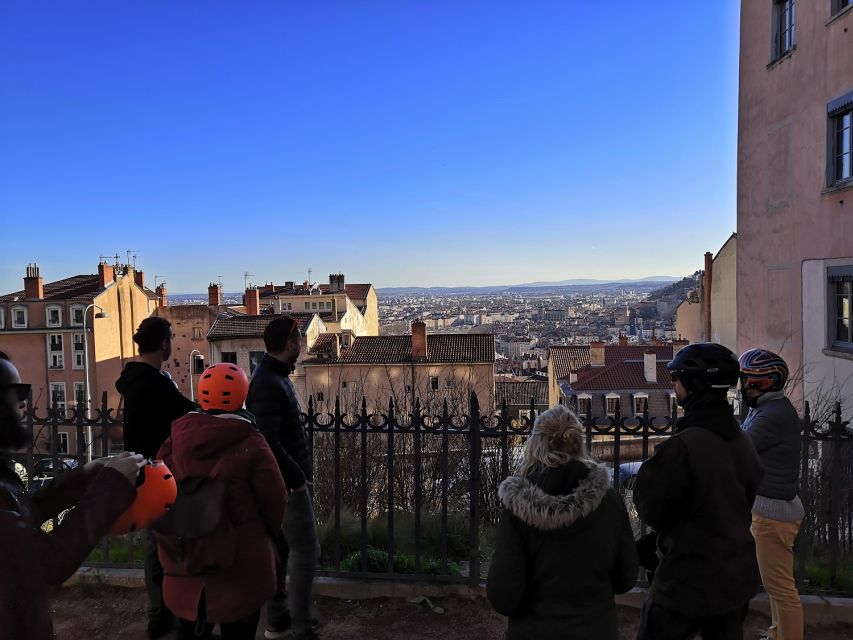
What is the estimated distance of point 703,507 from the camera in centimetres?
278

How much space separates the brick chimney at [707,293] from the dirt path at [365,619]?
31.9m

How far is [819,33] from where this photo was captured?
14.6 metres

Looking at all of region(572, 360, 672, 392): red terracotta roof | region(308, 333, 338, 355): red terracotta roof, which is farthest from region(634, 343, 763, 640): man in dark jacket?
region(308, 333, 338, 355): red terracotta roof

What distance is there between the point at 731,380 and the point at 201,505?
96.8 inches

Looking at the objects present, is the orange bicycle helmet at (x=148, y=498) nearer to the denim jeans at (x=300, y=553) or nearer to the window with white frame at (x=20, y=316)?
the denim jeans at (x=300, y=553)

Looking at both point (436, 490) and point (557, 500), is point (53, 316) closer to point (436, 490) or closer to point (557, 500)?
point (436, 490)

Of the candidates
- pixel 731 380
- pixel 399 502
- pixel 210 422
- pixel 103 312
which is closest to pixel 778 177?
pixel 399 502

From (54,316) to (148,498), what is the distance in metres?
42.8

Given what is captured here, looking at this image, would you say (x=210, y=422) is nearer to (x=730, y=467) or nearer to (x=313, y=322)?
(x=730, y=467)

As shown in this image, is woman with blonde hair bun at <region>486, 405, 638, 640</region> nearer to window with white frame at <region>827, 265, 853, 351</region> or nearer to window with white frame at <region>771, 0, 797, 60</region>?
window with white frame at <region>827, 265, 853, 351</region>

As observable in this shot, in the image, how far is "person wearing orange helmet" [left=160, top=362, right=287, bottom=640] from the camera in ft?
9.80

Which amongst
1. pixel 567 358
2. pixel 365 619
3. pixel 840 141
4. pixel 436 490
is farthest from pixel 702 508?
pixel 567 358

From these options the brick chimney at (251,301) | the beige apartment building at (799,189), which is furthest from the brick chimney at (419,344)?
the beige apartment building at (799,189)

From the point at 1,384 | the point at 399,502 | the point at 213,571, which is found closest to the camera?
the point at 1,384
